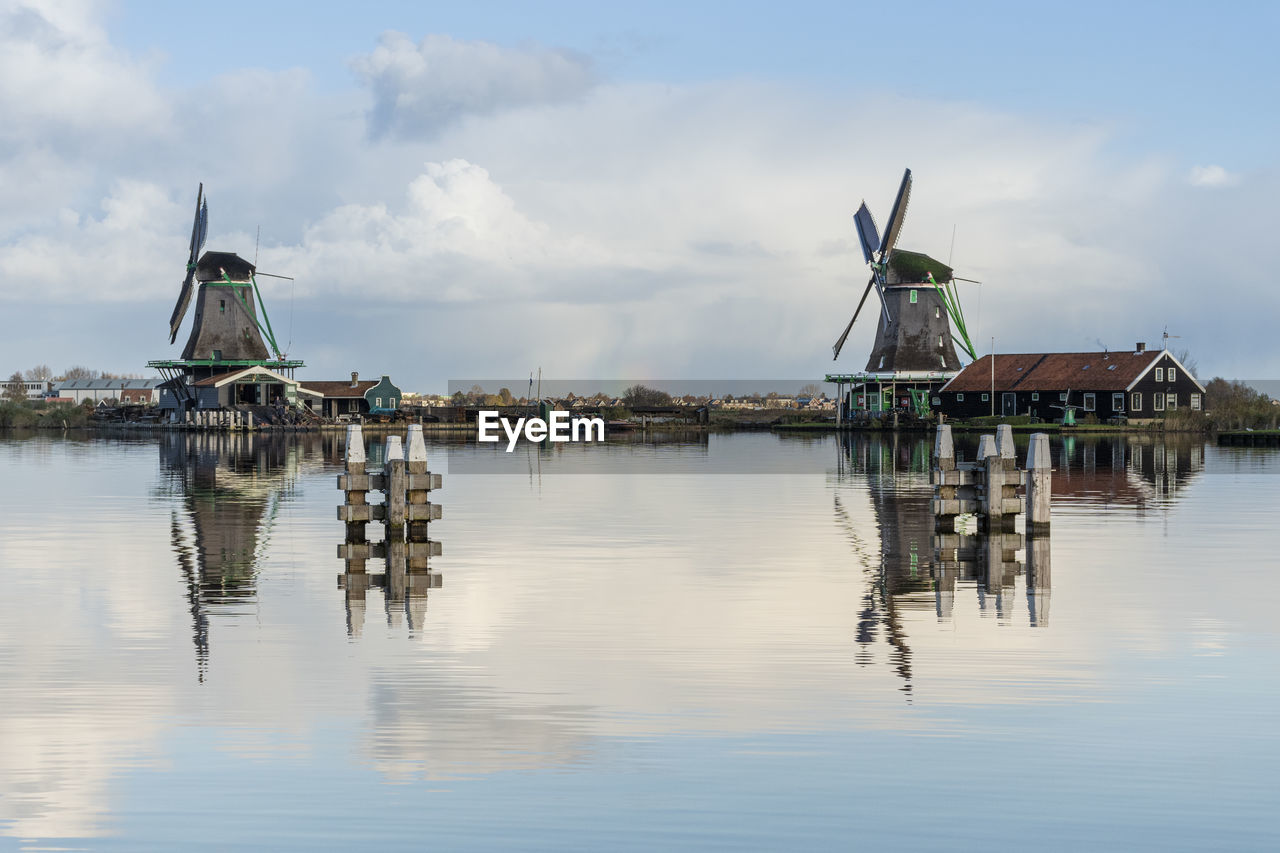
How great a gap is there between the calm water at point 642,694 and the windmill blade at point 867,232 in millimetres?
73603

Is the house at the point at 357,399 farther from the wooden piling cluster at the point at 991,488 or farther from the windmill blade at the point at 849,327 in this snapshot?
the wooden piling cluster at the point at 991,488

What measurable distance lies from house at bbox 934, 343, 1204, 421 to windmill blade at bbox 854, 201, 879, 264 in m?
11.0

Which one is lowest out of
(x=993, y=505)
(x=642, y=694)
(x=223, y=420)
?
(x=642, y=694)

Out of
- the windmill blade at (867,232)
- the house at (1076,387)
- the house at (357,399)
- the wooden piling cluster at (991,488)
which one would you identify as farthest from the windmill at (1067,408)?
the wooden piling cluster at (991,488)

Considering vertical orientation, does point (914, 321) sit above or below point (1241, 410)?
above

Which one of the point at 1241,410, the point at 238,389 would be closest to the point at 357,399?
the point at 238,389

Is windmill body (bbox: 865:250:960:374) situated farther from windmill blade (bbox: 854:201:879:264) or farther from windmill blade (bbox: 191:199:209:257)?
windmill blade (bbox: 191:199:209:257)

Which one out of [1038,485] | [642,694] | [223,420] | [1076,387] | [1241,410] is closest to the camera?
[642,694]

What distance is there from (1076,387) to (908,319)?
40.9 feet

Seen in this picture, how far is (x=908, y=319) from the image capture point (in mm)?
96500

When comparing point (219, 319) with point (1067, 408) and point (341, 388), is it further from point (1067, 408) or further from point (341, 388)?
point (1067, 408)

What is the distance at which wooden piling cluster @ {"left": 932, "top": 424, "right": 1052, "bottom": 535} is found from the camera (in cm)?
2480

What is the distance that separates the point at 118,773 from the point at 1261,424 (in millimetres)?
84735

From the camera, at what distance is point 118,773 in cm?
969
